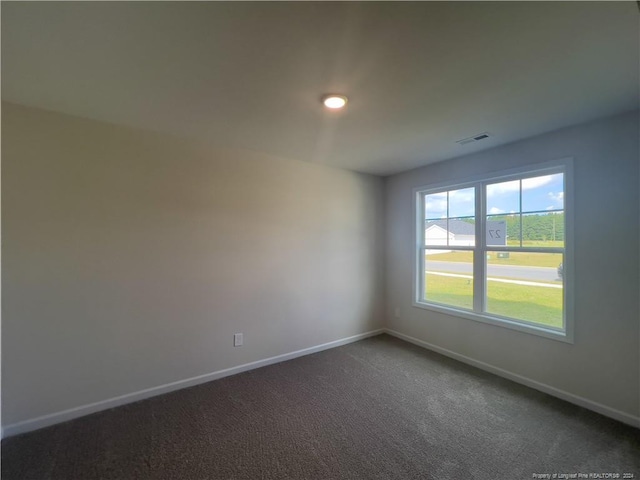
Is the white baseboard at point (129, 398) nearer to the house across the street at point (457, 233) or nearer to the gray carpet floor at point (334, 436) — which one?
the gray carpet floor at point (334, 436)

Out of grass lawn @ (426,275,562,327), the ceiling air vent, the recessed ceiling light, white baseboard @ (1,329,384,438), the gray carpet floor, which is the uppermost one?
the ceiling air vent

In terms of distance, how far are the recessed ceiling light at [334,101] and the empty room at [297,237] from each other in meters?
0.02

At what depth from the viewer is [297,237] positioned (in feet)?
10.9

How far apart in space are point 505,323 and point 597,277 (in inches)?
34.8

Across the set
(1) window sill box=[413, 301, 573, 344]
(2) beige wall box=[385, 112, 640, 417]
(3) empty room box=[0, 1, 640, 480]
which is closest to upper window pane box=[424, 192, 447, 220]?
(3) empty room box=[0, 1, 640, 480]

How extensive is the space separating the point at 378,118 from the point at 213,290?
2254 millimetres

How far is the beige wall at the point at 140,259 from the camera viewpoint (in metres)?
2.00

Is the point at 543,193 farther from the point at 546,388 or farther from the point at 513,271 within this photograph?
the point at 546,388

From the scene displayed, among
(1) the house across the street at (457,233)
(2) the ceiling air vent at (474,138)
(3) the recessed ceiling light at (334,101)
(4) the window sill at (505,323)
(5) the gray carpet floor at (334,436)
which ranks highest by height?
(2) the ceiling air vent at (474,138)

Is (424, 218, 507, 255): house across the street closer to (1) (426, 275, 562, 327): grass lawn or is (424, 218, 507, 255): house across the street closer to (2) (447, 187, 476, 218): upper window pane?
(2) (447, 187, 476, 218): upper window pane

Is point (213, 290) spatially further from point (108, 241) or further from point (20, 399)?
point (20, 399)

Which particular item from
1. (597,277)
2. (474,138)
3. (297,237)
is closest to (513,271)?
(597,277)

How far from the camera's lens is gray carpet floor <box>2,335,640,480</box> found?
1674 millimetres

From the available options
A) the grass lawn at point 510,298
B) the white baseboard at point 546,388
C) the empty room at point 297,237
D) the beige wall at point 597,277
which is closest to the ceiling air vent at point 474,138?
the empty room at point 297,237
